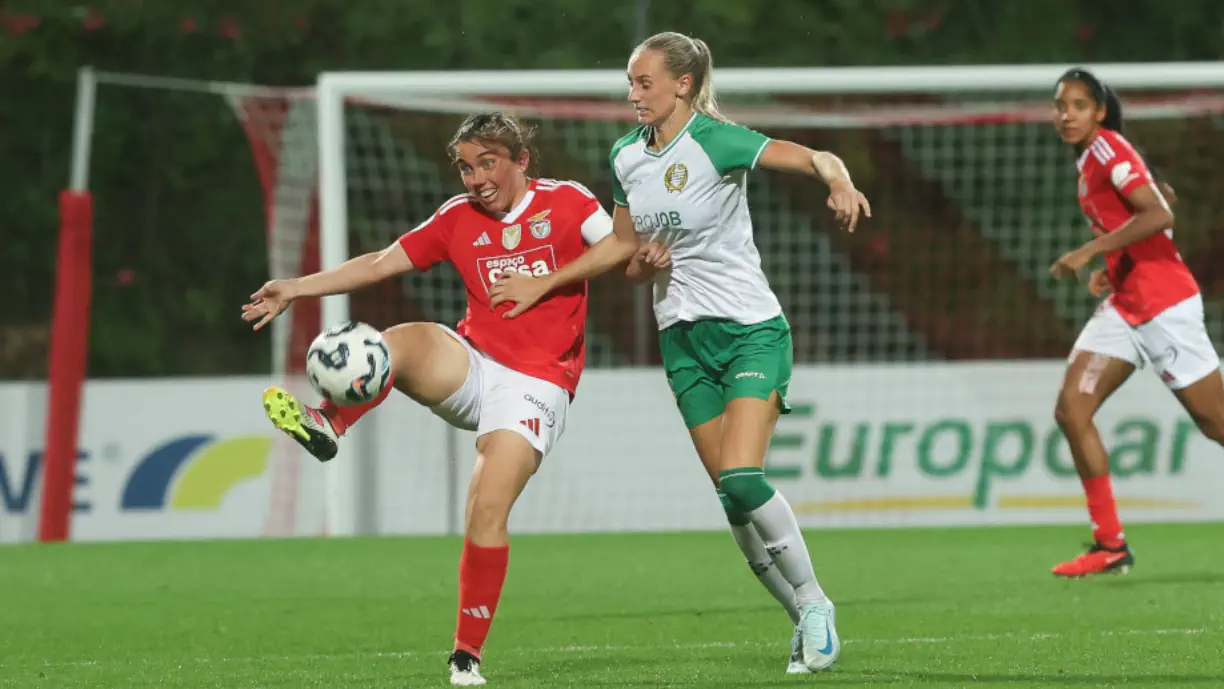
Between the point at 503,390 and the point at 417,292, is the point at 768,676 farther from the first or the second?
the point at 417,292

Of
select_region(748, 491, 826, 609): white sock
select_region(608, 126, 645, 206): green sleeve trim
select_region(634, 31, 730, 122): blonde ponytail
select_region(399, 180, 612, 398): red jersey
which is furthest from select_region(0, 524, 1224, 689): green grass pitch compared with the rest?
select_region(634, 31, 730, 122): blonde ponytail

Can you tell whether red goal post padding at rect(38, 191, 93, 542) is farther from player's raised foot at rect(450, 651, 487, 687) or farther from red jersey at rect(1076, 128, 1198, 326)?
player's raised foot at rect(450, 651, 487, 687)

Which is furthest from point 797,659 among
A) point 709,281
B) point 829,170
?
point 829,170

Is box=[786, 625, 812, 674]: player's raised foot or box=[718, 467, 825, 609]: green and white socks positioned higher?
box=[718, 467, 825, 609]: green and white socks

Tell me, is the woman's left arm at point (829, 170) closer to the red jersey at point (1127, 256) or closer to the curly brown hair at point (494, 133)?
the curly brown hair at point (494, 133)

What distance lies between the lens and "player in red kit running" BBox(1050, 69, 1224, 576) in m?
8.81

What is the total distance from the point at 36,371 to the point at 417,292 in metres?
5.95

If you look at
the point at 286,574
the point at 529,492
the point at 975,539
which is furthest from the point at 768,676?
the point at 529,492

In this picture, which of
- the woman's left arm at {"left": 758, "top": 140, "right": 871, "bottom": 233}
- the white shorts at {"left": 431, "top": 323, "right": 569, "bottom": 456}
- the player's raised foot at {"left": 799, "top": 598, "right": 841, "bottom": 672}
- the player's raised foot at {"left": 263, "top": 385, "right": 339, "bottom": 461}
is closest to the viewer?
Result: the woman's left arm at {"left": 758, "top": 140, "right": 871, "bottom": 233}

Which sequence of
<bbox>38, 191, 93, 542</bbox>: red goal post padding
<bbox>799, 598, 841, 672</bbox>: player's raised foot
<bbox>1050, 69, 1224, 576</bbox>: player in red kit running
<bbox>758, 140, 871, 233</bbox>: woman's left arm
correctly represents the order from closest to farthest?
1. <bbox>758, 140, 871, 233</bbox>: woman's left arm
2. <bbox>799, 598, 841, 672</bbox>: player's raised foot
3. <bbox>1050, 69, 1224, 576</bbox>: player in red kit running
4. <bbox>38, 191, 93, 542</bbox>: red goal post padding

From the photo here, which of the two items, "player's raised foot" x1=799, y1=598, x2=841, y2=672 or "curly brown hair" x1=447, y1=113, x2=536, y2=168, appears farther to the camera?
"curly brown hair" x1=447, y1=113, x2=536, y2=168

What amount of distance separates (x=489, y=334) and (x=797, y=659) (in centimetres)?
142

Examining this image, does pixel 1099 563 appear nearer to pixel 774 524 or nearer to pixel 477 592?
pixel 774 524

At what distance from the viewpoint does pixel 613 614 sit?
27.2ft
